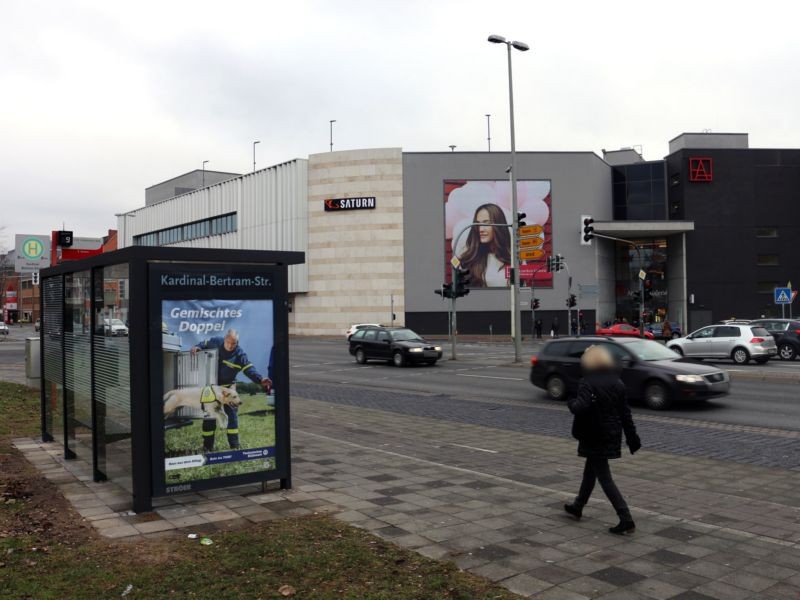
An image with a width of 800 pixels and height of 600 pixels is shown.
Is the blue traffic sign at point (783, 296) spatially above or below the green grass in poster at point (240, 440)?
above

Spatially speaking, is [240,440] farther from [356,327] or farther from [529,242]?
[356,327]

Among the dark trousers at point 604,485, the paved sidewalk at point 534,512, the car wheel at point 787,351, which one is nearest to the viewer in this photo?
the paved sidewalk at point 534,512

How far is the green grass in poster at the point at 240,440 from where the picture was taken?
650cm

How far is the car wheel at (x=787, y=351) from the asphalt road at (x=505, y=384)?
34.8 inches

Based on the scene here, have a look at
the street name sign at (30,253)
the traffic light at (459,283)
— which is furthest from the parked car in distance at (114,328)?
the traffic light at (459,283)

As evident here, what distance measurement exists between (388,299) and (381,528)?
51433 mm

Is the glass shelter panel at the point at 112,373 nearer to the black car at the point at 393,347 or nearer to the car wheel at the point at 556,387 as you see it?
the car wheel at the point at 556,387

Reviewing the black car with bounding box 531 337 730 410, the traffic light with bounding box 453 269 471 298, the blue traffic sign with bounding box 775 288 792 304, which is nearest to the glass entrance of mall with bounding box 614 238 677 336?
the blue traffic sign with bounding box 775 288 792 304

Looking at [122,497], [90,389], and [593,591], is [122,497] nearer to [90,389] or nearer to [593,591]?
[90,389]

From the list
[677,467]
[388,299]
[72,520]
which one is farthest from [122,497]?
[388,299]

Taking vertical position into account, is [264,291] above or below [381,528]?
above

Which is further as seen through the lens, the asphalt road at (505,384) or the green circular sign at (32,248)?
the green circular sign at (32,248)

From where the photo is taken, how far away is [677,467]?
28.5 feet

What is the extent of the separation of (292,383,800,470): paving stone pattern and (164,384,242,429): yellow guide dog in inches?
250
